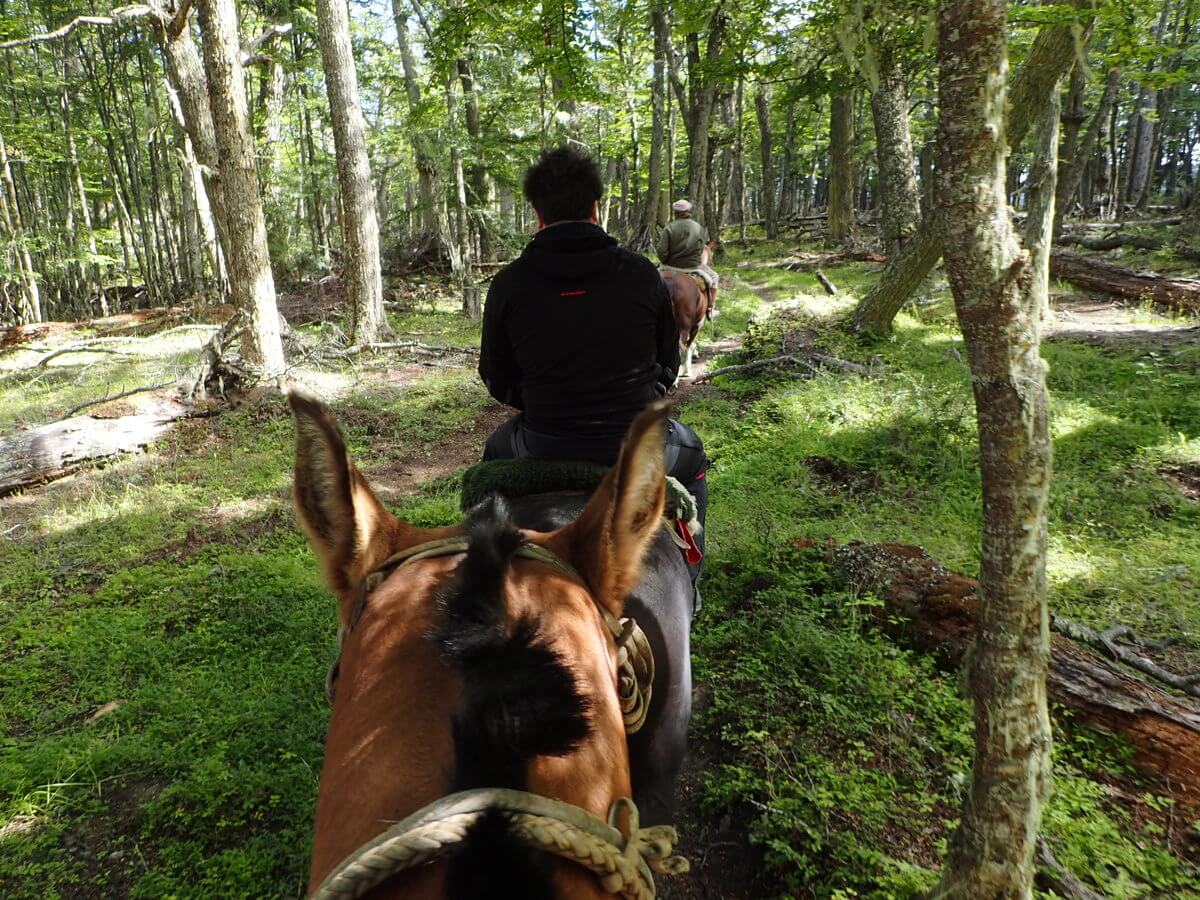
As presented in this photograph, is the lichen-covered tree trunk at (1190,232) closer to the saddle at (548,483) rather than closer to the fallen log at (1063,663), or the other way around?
the fallen log at (1063,663)

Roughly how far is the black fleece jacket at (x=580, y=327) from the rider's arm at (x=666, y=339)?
0.05 m

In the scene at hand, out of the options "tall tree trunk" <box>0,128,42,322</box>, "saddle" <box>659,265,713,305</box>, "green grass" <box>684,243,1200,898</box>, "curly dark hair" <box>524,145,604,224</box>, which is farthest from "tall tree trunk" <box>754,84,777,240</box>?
"curly dark hair" <box>524,145,604,224</box>

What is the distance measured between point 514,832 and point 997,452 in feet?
5.70

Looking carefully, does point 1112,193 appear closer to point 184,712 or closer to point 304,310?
point 304,310

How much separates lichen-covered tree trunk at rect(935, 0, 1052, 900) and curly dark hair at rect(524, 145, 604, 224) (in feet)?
4.78

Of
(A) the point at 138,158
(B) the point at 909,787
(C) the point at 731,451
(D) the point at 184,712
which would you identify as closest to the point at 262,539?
(D) the point at 184,712

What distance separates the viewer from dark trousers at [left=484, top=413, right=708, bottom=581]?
2605 millimetres

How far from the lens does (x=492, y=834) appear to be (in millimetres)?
851

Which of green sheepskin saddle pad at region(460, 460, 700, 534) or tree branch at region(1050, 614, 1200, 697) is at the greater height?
green sheepskin saddle pad at region(460, 460, 700, 534)

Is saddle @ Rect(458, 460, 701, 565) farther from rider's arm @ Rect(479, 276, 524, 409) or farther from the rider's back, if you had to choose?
the rider's back

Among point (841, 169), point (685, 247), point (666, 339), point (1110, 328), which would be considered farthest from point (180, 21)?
point (841, 169)

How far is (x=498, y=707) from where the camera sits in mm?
990

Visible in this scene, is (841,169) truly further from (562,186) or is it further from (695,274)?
(562,186)

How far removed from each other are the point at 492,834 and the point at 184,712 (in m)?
3.73
